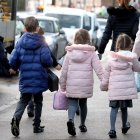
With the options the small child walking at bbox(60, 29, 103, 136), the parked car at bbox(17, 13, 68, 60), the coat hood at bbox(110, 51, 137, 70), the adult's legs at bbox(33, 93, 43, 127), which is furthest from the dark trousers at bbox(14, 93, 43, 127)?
the parked car at bbox(17, 13, 68, 60)

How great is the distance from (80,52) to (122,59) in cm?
59

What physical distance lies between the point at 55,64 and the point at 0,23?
286 inches

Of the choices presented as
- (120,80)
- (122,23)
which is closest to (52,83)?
(120,80)

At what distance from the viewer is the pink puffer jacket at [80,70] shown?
8.05m

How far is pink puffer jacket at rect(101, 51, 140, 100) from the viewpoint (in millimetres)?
7895

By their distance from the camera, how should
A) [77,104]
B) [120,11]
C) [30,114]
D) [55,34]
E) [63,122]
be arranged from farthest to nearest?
[55,34] → [120,11] → [30,114] → [63,122] → [77,104]

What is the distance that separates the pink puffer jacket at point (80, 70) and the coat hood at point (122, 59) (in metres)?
0.25

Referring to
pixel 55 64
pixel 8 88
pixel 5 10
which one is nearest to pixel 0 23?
pixel 5 10

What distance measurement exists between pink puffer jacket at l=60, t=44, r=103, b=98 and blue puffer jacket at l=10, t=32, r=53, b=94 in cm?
32

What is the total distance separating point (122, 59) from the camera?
7961 mm

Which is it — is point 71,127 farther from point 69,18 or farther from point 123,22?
point 69,18

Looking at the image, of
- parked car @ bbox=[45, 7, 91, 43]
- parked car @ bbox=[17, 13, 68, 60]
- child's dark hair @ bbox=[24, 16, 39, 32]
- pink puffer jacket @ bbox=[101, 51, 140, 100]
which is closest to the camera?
pink puffer jacket @ bbox=[101, 51, 140, 100]

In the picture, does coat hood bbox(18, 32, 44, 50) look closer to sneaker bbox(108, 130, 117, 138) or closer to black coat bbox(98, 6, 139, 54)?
sneaker bbox(108, 130, 117, 138)

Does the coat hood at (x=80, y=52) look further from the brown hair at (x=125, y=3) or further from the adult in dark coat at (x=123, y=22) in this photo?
the brown hair at (x=125, y=3)
